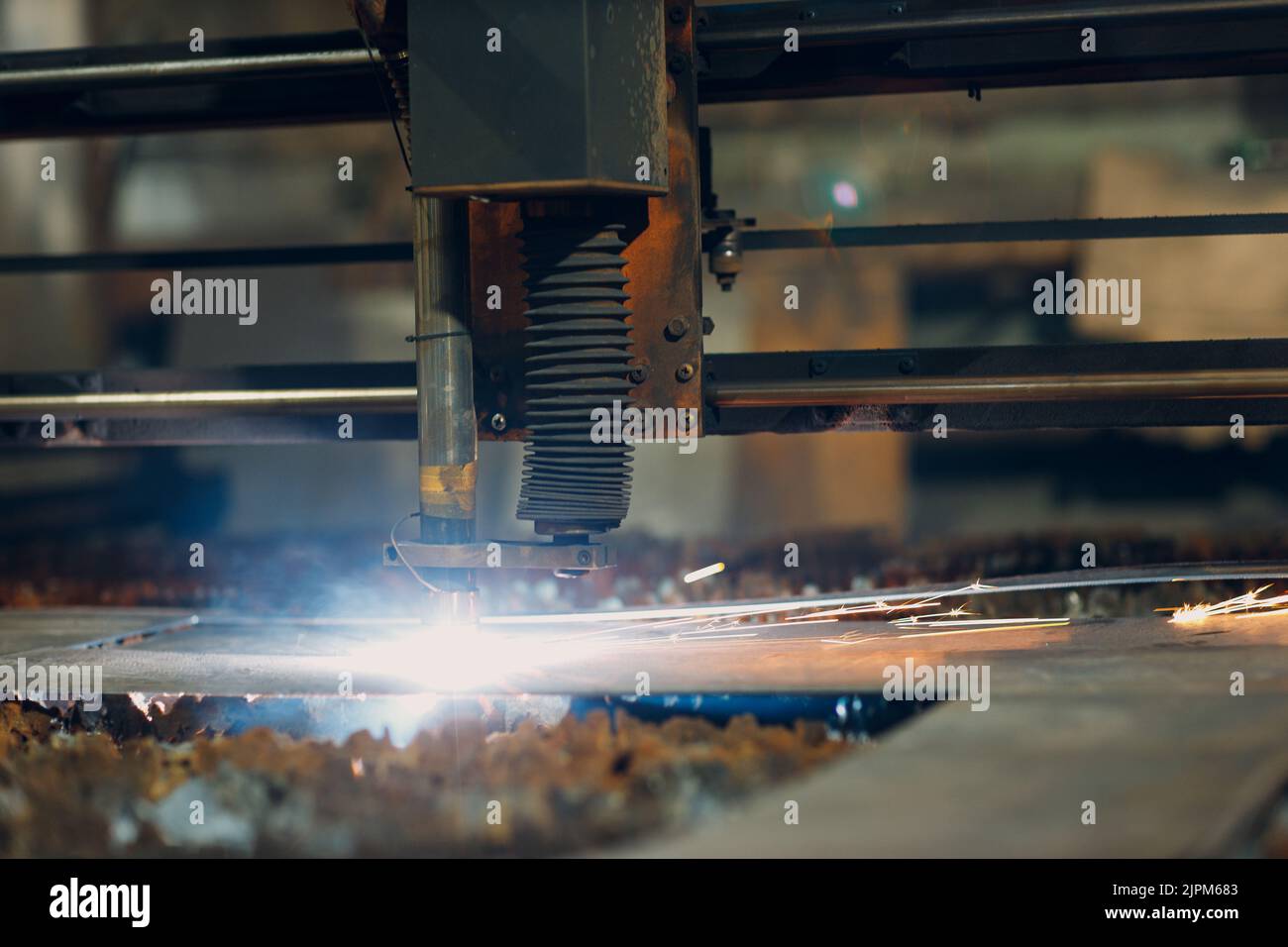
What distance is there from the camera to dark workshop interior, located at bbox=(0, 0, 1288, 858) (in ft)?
8.49

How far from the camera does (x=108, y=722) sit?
338cm

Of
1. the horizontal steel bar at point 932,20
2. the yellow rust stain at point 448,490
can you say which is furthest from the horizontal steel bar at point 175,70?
the yellow rust stain at point 448,490

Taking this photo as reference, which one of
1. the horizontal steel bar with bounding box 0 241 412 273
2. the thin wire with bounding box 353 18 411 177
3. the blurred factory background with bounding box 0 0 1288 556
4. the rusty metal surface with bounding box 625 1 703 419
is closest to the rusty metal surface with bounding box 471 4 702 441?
the rusty metal surface with bounding box 625 1 703 419

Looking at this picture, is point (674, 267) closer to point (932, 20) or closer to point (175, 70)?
point (932, 20)

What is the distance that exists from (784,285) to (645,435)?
237 cm

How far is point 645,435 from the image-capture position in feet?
12.1

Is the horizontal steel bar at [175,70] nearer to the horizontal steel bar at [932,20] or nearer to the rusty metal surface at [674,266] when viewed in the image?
the rusty metal surface at [674,266]

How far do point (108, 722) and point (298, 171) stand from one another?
11.6 feet

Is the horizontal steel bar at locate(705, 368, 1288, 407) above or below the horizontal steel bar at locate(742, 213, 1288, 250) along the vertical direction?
below

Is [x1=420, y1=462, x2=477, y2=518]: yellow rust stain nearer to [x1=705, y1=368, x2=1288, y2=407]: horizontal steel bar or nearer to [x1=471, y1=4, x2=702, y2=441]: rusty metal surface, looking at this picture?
[x1=471, y1=4, x2=702, y2=441]: rusty metal surface

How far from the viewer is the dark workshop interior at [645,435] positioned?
2.59m

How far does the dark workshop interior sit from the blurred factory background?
20mm
